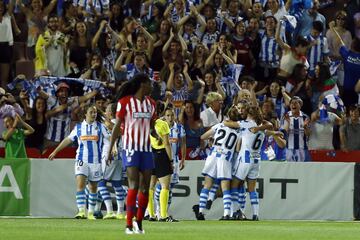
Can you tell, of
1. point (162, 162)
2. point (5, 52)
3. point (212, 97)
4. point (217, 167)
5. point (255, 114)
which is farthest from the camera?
point (5, 52)

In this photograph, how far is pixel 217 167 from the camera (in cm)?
2523

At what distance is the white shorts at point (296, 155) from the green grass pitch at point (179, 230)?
311 cm

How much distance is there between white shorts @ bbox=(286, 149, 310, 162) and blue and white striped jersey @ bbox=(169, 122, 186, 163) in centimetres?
371

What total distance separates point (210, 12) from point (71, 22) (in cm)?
340

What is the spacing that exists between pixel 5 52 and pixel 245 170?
7.11 metres

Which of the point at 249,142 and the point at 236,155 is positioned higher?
the point at 249,142

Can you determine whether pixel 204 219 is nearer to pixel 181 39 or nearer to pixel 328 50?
pixel 181 39

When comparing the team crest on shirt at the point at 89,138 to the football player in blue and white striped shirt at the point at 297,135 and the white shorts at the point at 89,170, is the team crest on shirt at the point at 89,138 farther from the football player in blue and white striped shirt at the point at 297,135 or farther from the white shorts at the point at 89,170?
the football player in blue and white striped shirt at the point at 297,135

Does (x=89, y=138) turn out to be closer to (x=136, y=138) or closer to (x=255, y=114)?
(x=255, y=114)

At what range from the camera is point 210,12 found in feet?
102

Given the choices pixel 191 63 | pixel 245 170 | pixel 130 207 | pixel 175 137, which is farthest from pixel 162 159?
pixel 191 63

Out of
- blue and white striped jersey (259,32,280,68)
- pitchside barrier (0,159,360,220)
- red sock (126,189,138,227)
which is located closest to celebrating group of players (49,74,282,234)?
pitchside barrier (0,159,360,220)

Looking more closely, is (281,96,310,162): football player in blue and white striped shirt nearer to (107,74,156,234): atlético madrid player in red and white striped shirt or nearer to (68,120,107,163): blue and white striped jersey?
(68,120,107,163): blue and white striped jersey

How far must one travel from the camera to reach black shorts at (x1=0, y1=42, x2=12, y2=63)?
96.0 feet
